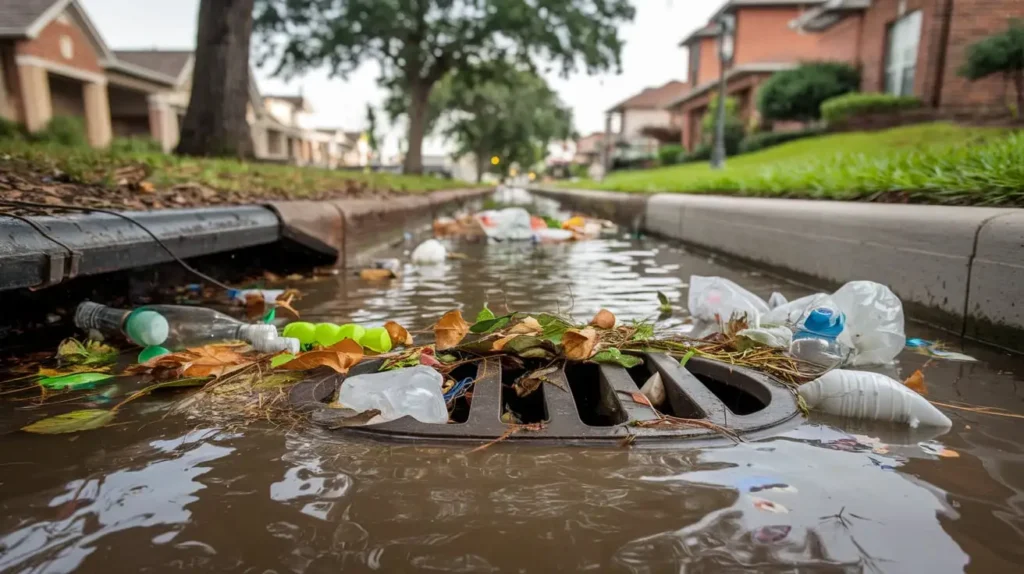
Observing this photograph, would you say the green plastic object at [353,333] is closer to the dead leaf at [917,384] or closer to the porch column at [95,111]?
the dead leaf at [917,384]

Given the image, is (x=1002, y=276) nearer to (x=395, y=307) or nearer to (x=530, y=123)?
(x=395, y=307)

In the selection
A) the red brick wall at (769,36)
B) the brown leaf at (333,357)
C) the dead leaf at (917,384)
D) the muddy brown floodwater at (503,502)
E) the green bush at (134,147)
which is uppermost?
the red brick wall at (769,36)

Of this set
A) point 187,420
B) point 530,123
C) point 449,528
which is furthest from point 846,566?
point 530,123

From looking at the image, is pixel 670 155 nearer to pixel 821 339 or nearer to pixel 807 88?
pixel 807 88

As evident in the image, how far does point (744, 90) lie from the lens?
26.9m

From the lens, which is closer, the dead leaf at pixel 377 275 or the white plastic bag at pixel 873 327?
the white plastic bag at pixel 873 327

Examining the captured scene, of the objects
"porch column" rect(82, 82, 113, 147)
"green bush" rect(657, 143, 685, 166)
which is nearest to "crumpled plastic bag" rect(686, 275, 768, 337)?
"porch column" rect(82, 82, 113, 147)

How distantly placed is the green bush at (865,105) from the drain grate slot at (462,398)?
17244mm

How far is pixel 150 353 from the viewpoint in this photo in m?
2.47

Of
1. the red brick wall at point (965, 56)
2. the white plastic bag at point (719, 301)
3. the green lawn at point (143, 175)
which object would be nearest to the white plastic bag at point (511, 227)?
the green lawn at point (143, 175)

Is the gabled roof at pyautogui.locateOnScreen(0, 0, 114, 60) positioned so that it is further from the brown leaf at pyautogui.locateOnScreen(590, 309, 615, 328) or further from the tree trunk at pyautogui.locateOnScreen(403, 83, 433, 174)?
the brown leaf at pyautogui.locateOnScreen(590, 309, 615, 328)

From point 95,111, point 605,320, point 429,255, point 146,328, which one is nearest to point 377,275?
point 429,255

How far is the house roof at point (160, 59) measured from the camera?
28.0 metres

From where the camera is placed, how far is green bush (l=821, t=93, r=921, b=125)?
15711 mm
